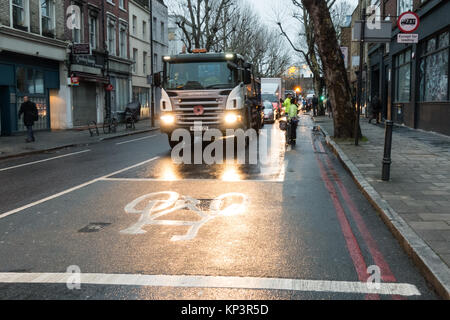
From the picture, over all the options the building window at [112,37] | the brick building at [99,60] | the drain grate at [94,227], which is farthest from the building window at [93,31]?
the drain grate at [94,227]

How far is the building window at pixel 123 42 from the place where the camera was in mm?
36006

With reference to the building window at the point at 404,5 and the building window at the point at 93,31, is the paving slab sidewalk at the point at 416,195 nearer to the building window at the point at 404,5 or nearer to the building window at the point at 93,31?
the building window at the point at 404,5

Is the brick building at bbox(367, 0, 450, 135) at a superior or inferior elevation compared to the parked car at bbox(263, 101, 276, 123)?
superior

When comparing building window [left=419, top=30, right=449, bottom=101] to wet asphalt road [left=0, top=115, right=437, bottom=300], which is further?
building window [left=419, top=30, right=449, bottom=101]

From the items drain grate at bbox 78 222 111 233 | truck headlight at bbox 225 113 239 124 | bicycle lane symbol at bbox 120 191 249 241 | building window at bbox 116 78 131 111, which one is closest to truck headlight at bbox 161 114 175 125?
truck headlight at bbox 225 113 239 124

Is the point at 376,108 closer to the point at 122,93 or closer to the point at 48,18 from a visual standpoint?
the point at 122,93

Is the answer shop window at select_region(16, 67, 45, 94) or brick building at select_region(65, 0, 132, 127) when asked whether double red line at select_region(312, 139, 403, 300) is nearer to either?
shop window at select_region(16, 67, 45, 94)

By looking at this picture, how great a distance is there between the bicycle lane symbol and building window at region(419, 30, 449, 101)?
1278 cm

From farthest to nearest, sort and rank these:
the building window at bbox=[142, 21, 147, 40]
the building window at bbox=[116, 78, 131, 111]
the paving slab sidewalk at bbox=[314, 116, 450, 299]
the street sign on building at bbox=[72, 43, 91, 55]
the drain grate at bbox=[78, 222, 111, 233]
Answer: the building window at bbox=[142, 21, 147, 40], the building window at bbox=[116, 78, 131, 111], the street sign on building at bbox=[72, 43, 91, 55], the drain grate at bbox=[78, 222, 111, 233], the paving slab sidewalk at bbox=[314, 116, 450, 299]

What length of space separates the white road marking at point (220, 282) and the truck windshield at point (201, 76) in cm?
1095

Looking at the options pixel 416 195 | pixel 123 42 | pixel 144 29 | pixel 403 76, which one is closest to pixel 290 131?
pixel 416 195

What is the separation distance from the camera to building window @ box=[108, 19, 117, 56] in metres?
33.9

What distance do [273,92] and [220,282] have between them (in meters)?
35.4

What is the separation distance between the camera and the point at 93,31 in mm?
31141
